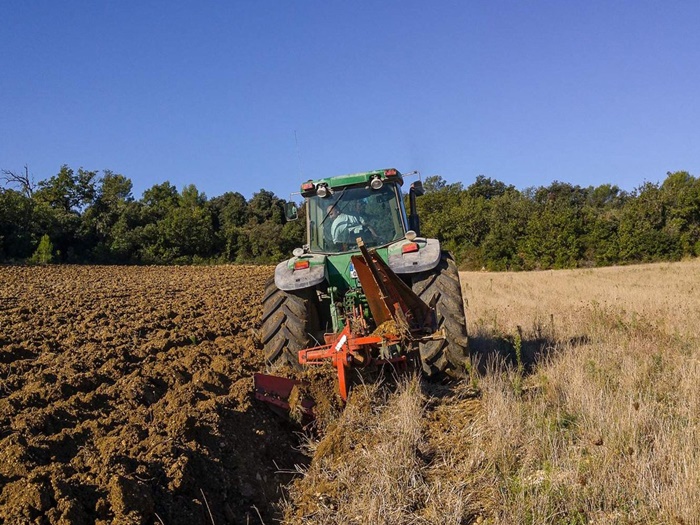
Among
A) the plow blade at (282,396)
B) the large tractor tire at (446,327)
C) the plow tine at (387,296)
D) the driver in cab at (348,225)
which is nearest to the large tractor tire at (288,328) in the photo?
the plow blade at (282,396)

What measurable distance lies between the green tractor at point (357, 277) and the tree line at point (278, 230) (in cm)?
2575

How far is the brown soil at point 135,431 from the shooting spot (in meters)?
3.00

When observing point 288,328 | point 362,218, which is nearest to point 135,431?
point 288,328

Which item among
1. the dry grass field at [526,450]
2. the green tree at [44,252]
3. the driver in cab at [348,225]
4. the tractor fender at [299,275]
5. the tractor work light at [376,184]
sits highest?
the green tree at [44,252]

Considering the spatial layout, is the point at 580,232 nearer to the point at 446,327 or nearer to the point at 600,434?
the point at 446,327

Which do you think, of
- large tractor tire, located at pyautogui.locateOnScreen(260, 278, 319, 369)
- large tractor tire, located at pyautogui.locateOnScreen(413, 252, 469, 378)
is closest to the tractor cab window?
large tractor tire, located at pyautogui.locateOnScreen(260, 278, 319, 369)

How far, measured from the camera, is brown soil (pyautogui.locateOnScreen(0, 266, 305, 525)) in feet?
9.86

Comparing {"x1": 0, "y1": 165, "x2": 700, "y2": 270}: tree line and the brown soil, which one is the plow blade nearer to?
the brown soil

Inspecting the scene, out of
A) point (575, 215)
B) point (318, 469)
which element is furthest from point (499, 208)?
point (318, 469)

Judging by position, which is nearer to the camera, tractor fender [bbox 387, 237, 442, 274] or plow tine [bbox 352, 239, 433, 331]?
plow tine [bbox 352, 239, 433, 331]

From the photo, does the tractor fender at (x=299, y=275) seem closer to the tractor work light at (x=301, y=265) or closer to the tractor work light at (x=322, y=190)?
the tractor work light at (x=301, y=265)

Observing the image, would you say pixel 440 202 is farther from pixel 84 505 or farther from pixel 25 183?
pixel 84 505

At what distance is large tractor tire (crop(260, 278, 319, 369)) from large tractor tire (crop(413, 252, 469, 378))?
1035 millimetres

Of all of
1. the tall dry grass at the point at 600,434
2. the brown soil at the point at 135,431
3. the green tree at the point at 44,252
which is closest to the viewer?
the tall dry grass at the point at 600,434
